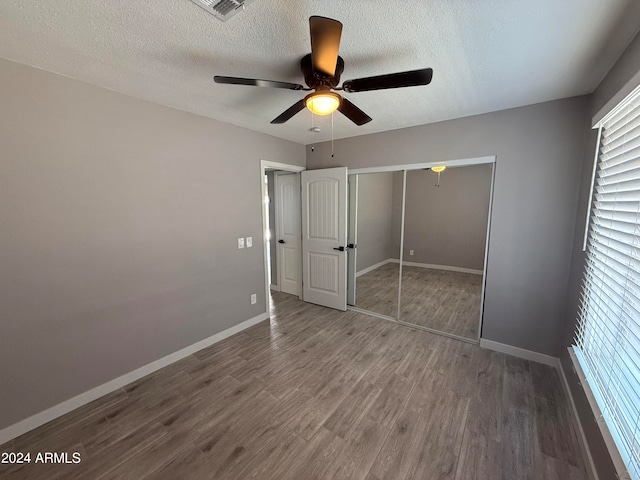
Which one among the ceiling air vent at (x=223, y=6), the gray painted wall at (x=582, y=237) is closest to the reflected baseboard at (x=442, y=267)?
the gray painted wall at (x=582, y=237)

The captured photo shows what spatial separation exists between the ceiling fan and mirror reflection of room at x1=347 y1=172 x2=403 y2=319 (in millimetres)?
2289

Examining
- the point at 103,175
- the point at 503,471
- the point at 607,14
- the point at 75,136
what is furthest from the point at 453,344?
the point at 75,136

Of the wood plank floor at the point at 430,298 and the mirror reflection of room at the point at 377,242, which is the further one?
the mirror reflection of room at the point at 377,242

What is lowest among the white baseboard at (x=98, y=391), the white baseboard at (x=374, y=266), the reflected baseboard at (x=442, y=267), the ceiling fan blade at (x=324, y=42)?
the white baseboard at (x=98, y=391)

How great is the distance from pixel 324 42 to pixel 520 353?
10.7ft

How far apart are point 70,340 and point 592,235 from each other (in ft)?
13.2

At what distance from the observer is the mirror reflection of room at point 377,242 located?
3.98 meters

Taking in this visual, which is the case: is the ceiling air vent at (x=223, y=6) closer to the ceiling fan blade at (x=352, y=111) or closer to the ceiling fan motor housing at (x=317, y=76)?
the ceiling fan motor housing at (x=317, y=76)

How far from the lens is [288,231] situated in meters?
4.32

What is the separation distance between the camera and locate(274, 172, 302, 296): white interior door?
13.6ft

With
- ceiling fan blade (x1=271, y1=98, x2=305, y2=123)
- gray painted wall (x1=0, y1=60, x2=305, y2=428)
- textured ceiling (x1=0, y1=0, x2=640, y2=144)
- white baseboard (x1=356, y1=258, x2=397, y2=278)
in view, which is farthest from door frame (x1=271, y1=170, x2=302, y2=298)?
ceiling fan blade (x1=271, y1=98, x2=305, y2=123)

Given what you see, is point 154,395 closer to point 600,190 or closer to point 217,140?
point 217,140

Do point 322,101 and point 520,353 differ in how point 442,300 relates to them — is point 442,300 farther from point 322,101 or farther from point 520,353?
point 322,101

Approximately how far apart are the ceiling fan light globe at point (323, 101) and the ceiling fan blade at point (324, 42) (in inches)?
4.4
